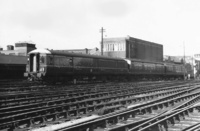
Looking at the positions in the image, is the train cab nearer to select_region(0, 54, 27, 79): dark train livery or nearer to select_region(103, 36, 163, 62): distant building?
select_region(0, 54, 27, 79): dark train livery

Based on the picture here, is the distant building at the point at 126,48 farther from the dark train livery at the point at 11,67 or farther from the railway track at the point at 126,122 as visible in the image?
the railway track at the point at 126,122

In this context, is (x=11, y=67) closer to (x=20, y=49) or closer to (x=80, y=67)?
(x=80, y=67)

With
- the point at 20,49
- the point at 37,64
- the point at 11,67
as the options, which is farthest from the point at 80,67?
the point at 20,49

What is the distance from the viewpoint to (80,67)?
887 inches

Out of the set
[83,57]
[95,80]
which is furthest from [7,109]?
[95,80]

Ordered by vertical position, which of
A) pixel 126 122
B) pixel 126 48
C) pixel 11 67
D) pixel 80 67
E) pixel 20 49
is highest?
pixel 126 48

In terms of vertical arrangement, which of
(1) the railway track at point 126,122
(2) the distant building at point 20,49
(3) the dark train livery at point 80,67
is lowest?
(1) the railway track at point 126,122

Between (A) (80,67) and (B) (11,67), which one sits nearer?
(A) (80,67)

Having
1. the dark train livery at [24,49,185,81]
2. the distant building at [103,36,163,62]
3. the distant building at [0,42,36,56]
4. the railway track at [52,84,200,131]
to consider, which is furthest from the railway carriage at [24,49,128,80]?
the distant building at [0,42,36,56]

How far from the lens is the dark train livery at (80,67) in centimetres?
1938

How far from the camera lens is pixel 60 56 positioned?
67.1 ft

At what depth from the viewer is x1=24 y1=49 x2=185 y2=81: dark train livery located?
19.4 meters

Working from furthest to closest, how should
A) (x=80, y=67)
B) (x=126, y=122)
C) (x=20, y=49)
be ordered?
1. (x=20, y=49)
2. (x=80, y=67)
3. (x=126, y=122)

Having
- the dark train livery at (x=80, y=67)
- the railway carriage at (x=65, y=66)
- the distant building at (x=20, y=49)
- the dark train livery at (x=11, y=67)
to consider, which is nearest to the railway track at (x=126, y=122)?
the railway carriage at (x=65, y=66)
